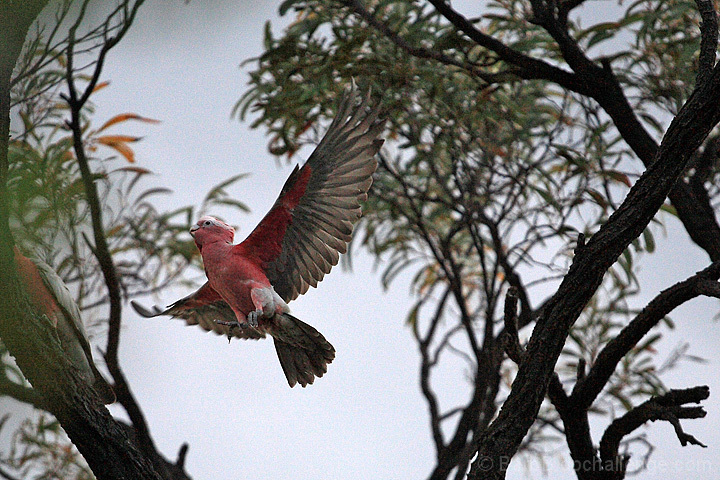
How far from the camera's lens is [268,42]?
3191 mm

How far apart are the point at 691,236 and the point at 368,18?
1.36m

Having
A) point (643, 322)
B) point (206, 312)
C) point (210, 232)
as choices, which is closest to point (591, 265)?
point (643, 322)

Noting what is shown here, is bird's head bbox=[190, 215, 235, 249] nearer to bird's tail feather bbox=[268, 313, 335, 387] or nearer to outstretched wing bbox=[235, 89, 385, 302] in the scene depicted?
outstretched wing bbox=[235, 89, 385, 302]

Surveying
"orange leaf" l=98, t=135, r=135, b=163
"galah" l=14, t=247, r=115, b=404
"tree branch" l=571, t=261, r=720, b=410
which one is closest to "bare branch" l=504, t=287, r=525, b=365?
"tree branch" l=571, t=261, r=720, b=410

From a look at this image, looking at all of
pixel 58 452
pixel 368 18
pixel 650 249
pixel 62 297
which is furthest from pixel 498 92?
pixel 58 452

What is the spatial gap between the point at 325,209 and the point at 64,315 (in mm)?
760

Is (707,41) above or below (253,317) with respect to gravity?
above

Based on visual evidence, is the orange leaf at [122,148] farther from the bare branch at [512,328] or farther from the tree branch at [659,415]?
the tree branch at [659,415]

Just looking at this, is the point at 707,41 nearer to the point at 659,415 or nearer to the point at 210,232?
the point at 659,415

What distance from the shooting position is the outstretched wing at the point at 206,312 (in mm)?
2092

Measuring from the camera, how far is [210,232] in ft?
6.40

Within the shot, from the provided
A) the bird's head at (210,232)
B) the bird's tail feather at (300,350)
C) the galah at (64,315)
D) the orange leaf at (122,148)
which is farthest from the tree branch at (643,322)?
the orange leaf at (122,148)

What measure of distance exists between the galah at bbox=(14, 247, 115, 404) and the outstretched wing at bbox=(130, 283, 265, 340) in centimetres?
20

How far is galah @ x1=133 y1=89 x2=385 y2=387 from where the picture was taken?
1.94 metres
